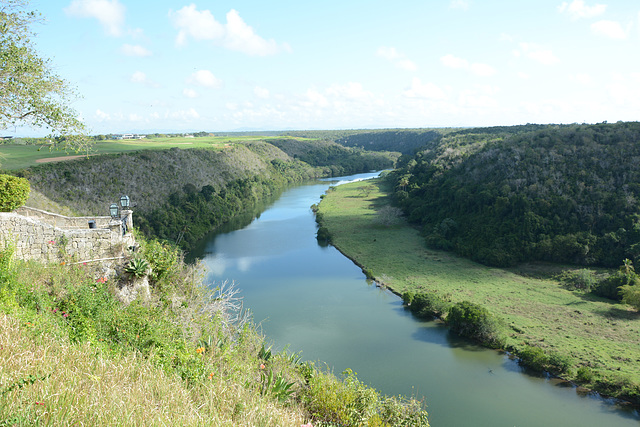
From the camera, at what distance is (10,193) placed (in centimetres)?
1189

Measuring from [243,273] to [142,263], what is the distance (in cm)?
2632

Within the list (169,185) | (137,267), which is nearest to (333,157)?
(169,185)

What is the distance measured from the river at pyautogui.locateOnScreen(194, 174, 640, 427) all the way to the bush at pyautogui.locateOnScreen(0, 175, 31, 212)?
1348 centimetres

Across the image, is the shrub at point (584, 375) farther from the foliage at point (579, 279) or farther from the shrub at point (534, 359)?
the foliage at point (579, 279)

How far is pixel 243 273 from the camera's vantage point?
37.9m

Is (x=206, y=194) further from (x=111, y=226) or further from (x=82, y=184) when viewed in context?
(x=111, y=226)

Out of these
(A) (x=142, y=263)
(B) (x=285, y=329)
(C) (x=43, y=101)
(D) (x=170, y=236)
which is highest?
(C) (x=43, y=101)

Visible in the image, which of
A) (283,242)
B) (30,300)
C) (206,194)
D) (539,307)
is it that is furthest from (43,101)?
(206,194)

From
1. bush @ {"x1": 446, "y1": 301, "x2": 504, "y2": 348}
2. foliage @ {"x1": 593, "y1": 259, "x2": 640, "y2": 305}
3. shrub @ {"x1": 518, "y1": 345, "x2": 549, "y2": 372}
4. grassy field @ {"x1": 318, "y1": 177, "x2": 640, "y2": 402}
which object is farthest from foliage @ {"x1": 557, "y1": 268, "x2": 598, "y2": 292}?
shrub @ {"x1": 518, "y1": 345, "x2": 549, "y2": 372}

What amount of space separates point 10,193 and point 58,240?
91.1 inches

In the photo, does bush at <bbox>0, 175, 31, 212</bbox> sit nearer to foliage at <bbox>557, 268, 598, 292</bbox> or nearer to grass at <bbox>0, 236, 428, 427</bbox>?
grass at <bbox>0, 236, 428, 427</bbox>

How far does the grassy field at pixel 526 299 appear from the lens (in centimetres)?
2288

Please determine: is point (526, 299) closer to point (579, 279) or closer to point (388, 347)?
point (579, 279)

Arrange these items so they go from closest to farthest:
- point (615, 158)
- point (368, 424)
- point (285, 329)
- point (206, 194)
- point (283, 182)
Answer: point (368, 424), point (285, 329), point (615, 158), point (206, 194), point (283, 182)
